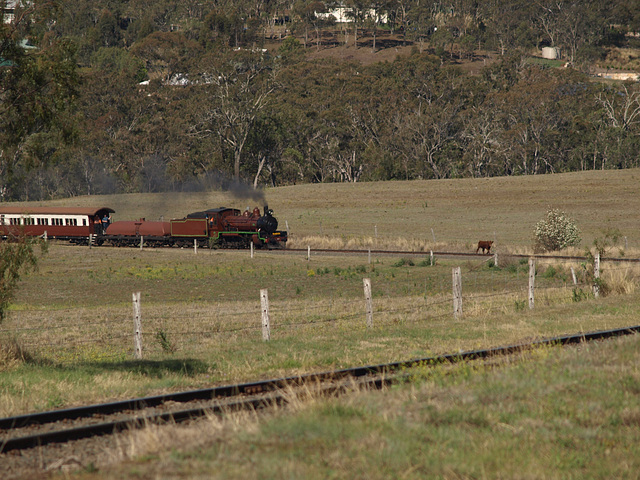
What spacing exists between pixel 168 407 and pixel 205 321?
11279 millimetres

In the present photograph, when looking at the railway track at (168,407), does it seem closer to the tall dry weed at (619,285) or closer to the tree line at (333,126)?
the tall dry weed at (619,285)

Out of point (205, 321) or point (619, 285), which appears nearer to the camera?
point (205, 321)

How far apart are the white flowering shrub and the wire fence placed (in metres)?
14.2

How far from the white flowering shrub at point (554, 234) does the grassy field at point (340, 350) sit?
1.28m

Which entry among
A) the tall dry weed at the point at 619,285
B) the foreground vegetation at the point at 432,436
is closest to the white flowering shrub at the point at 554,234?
the tall dry weed at the point at 619,285

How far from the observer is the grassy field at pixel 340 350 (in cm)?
738

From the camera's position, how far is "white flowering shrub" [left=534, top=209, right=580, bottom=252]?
44562 millimetres

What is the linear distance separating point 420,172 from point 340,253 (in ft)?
180

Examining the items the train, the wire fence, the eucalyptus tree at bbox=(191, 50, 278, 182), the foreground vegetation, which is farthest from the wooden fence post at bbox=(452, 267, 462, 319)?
the eucalyptus tree at bbox=(191, 50, 278, 182)

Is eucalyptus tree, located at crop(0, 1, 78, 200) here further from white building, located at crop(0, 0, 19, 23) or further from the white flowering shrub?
the white flowering shrub

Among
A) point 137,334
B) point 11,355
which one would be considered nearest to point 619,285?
point 137,334

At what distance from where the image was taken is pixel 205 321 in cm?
2156

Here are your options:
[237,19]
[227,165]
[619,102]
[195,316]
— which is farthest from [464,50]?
[195,316]

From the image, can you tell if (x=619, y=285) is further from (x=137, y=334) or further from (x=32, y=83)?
(x=32, y=83)
